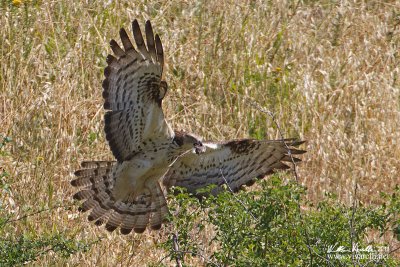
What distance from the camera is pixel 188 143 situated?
314 inches

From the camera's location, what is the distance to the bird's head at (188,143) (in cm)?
796

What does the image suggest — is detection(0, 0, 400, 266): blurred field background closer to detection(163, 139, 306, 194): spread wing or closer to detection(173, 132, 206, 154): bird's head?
detection(163, 139, 306, 194): spread wing

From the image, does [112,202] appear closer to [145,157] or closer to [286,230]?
[145,157]

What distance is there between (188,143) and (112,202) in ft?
3.07

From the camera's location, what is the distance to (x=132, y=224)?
840 cm

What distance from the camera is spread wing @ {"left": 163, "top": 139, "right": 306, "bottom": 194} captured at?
27.6 ft

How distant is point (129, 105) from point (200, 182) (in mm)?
1162

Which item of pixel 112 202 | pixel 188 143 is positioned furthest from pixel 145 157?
pixel 112 202

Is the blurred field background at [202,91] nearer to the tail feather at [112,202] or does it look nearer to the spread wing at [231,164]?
the tail feather at [112,202]

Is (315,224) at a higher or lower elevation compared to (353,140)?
higher

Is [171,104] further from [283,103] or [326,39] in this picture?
[326,39]

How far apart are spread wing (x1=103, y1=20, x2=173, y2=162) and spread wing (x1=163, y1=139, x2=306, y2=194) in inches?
23.0

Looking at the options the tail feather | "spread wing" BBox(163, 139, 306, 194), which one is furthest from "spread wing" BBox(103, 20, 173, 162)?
"spread wing" BBox(163, 139, 306, 194)

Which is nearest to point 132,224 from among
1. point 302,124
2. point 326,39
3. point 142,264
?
point 142,264
